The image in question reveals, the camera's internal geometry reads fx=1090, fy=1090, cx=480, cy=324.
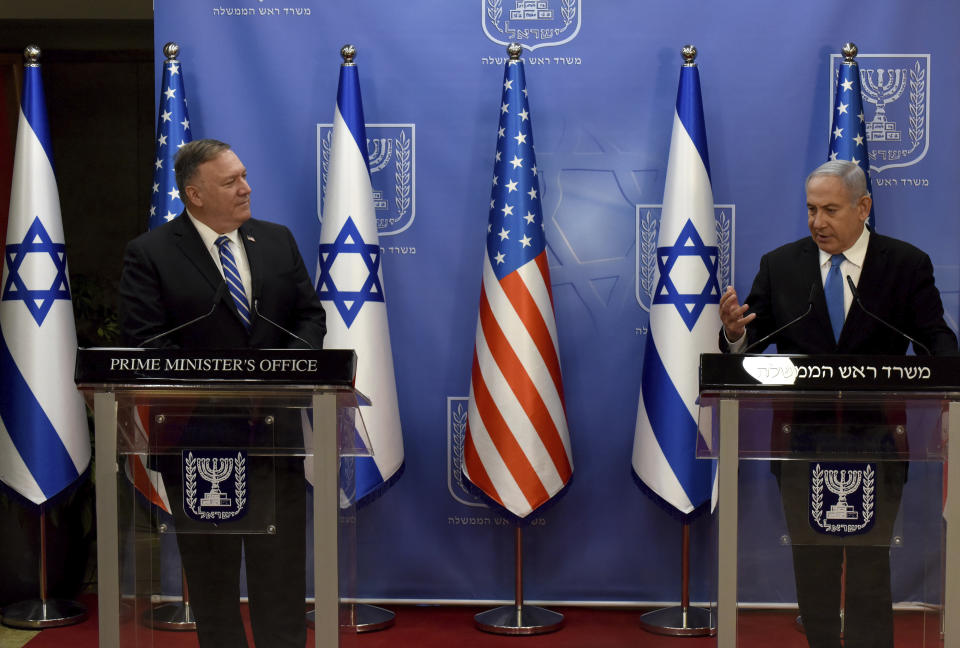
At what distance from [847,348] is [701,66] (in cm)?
168

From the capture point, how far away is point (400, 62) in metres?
4.54

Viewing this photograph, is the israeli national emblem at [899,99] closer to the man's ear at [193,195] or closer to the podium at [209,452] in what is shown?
the man's ear at [193,195]

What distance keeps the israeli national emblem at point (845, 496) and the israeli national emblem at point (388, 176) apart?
248cm

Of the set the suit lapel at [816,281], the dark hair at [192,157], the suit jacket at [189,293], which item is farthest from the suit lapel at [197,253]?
the suit lapel at [816,281]

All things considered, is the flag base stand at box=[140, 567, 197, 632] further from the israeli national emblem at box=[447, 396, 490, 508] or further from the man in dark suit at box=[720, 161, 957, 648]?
the israeli national emblem at box=[447, 396, 490, 508]

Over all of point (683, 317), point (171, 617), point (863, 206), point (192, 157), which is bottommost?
point (171, 617)

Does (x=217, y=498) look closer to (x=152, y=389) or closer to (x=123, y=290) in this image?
(x=152, y=389)

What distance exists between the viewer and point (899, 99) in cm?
444

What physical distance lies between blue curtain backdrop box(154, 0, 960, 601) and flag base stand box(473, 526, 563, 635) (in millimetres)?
166

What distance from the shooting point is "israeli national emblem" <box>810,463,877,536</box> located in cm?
Answer: 248

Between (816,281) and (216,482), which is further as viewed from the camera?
(816,281)

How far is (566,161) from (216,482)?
7.94 ft

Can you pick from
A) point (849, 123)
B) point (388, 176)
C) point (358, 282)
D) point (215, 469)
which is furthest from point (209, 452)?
point (849, 123)

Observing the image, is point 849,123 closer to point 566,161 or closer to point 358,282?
point 566,161
